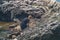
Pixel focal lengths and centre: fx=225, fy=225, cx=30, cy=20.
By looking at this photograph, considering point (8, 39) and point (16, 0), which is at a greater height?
point (16, 0)

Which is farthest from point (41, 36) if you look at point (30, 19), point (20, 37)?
point (30, 19)

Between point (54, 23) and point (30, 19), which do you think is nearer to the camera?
point (54, 23)

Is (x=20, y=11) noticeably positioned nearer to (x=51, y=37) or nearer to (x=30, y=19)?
(x=30, y=19)

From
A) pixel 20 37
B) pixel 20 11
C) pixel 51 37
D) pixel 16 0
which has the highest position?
pixel 16 0

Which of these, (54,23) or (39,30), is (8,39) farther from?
(54,23)

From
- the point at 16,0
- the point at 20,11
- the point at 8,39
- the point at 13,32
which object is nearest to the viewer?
the point at 8,39

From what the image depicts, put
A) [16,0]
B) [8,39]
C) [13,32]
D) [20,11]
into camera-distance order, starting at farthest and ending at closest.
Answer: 1. [16,0]
2. [20,11]
3. [13,32]
4. [8,39]

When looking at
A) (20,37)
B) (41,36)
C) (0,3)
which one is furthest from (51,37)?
(0,3)
